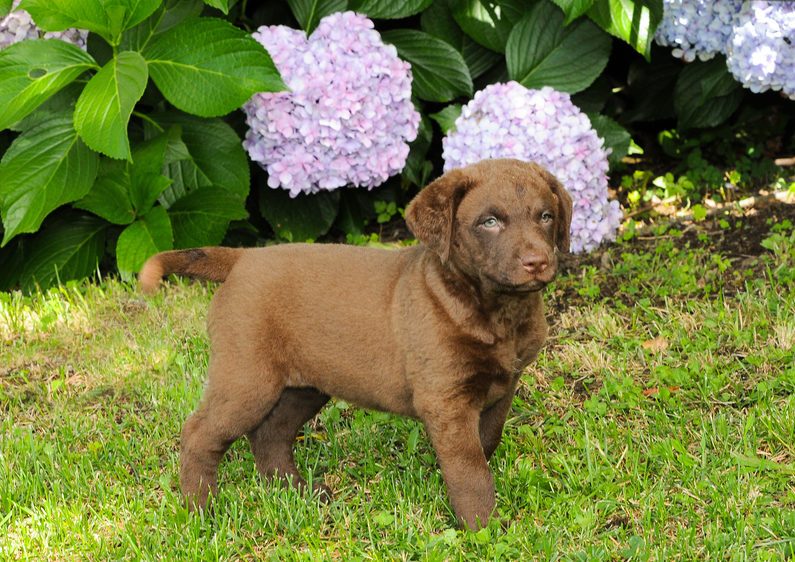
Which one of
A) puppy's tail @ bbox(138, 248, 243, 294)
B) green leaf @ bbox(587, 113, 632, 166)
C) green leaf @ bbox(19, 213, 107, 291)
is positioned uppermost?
puppy's tail @ bbox(138, 248, 243, 294)

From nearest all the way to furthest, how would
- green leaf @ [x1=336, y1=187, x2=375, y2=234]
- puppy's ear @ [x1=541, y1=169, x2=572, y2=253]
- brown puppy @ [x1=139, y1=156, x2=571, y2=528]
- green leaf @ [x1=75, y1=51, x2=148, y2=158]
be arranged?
1. brown puppy @ [x1=139, y1=156, x2=571, y2=528]
2. puppy's ear @ [x1=541, y1=169, x2=572, y2=253]
3. green leaf @ [x1=75, y1=51, x2=148, y2=158]
4. green leaf @ [x1=336, y1=187, x2=375, y2=234]

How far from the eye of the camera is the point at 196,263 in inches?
147

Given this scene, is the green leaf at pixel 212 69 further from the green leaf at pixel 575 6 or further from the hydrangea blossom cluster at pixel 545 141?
the green leaf at pixel 575 6

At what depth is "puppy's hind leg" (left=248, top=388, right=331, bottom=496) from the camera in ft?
12.9

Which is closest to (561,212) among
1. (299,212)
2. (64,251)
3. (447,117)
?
(447,117)

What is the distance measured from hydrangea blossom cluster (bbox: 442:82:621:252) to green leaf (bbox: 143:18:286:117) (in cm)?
99

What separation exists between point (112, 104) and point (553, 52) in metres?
2.32

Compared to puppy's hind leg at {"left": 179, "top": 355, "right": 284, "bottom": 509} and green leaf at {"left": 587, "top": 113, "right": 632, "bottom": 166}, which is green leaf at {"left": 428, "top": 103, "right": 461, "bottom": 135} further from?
puppy's hind leg at {"left": 179, "top": 355, "right": 284, "bottom": 509}

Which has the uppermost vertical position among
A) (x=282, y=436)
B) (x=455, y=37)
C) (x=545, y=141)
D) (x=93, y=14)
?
(x=93, y=14)

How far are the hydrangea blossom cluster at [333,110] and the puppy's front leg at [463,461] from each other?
241 centimetres

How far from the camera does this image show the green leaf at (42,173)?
5.09 metres

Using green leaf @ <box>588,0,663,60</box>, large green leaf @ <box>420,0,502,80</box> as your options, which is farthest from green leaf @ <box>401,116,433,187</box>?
green leaf @ <box>588,0,663,60</box>

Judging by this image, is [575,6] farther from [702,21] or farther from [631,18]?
[702,21]

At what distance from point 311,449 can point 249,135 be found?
206cm
